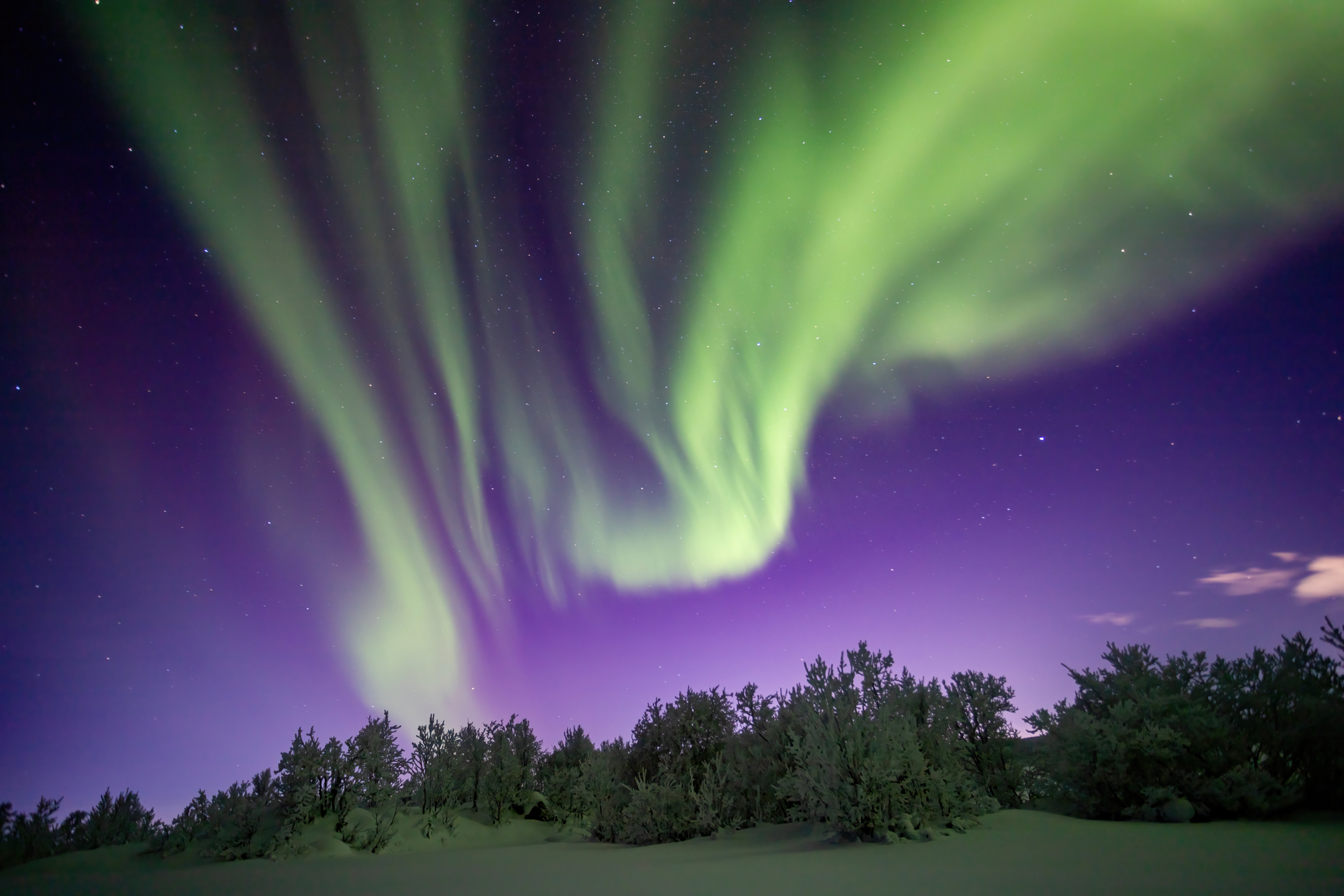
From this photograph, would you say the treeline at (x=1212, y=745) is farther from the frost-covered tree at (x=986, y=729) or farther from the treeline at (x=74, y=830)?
the treeline at (x=74, y=830)

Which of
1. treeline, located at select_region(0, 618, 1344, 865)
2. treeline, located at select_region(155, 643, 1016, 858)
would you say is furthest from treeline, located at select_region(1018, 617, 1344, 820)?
treeline, located at select_region(155, 643, 1016, 858)

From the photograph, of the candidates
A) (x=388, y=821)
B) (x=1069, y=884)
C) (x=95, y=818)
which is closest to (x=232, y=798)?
(x=388, y=821)

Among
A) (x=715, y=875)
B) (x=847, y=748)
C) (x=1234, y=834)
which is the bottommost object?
(x=1234, y=834)

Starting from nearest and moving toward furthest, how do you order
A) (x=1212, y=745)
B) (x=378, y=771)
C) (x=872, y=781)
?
(x=872, y=781)
(x=1212, y=745)
(x=378, y=771)

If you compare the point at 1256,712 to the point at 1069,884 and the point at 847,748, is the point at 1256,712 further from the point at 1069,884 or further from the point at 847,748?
the point at 1069,884

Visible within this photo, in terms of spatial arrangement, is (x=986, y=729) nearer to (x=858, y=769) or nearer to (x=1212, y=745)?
(x=1212, y=745)

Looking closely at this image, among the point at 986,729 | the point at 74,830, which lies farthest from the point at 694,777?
the point at 74,830

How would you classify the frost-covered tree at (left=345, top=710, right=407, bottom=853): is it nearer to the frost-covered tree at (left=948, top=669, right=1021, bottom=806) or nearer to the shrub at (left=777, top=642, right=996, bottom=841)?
the shrub at (left=777, top=642, right=996, bottom=841)

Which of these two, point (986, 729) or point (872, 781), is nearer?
point (872, 781)

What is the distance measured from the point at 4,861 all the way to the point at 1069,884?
21.8 m

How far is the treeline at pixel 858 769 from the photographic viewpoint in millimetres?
8000

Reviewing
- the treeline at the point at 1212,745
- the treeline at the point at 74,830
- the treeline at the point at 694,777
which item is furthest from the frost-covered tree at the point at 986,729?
the treeline at the point at 74,830

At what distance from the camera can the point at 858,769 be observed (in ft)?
24.6

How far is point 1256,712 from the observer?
31.7 ft
